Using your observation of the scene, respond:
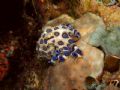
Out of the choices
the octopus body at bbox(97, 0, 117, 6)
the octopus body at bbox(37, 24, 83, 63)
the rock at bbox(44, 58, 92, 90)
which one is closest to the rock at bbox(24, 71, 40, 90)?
the rock at bbox(44, 58, 92, 90)

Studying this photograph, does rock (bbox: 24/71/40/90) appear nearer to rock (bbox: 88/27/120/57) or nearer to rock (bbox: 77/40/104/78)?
rock (bbox: 77/40/104/78)

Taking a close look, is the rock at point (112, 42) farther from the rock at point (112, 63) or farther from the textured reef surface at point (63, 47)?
the rock at point (112, 63)

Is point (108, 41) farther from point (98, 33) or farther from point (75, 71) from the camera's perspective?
point (75, 71)

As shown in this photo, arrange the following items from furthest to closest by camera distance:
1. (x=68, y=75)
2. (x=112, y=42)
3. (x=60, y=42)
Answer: (x=60, y=42) → (x=112, y=42) → (x=68, y=75)

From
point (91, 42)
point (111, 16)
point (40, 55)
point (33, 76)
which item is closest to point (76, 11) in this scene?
point (111, 16)

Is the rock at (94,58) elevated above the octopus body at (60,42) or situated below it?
below

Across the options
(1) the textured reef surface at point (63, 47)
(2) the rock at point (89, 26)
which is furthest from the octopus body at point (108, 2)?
(2) the rock at point (89, 26)

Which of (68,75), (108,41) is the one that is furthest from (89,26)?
(68,75)
